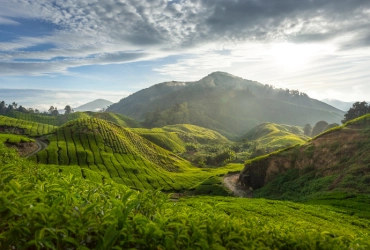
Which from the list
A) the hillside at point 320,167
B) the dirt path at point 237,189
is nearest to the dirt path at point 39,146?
the dirt path at point 237,189

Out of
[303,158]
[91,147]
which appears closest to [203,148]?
[91,147]

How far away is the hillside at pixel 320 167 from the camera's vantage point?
36438 millimetres

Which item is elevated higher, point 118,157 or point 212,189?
point 118,157

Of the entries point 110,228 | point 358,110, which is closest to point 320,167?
point 110,228

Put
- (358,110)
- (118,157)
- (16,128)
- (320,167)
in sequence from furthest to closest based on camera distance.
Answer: (358,110) < (16,128) < (118,157) < (320,167)

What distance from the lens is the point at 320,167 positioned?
45.2 meters

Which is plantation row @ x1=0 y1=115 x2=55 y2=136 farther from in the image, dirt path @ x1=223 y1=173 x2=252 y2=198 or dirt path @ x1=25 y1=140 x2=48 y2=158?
dirt path @ x1=223 y1=173 x2=252 y2=198

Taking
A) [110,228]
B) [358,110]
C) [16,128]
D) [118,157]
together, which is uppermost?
[358,110]

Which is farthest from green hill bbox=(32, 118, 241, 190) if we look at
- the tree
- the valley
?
the tree

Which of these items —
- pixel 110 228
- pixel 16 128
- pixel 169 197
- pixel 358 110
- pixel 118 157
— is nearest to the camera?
pixel 110 228

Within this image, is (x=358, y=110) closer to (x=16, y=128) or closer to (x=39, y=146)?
(x=39, y=146)

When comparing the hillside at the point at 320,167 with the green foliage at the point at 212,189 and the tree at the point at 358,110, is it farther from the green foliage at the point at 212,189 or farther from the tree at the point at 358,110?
the tree at the point at 358,110

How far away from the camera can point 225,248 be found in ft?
15.5

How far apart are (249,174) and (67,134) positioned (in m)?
72.0
